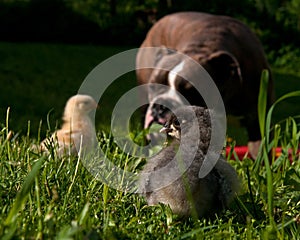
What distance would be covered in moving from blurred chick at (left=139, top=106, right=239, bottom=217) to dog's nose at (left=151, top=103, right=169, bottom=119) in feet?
5.87

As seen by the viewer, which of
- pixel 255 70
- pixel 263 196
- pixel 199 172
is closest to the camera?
pixel 199 172

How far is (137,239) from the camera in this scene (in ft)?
5.24

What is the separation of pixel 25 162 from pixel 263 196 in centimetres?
81

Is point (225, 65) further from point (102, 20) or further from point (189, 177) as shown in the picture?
point (102, 20)

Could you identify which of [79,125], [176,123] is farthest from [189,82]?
[176,123]

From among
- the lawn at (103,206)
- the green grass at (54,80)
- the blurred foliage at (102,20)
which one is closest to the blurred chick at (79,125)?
the lawn at (103,206)

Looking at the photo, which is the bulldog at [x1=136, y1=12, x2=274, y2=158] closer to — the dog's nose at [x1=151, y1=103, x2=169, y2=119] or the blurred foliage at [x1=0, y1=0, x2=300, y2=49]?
the dog's nose at [x1=151, y1=103, x2=169, y2=119]

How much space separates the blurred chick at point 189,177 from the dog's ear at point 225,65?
228 cm

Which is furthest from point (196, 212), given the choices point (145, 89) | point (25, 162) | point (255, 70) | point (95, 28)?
point (95, 28)

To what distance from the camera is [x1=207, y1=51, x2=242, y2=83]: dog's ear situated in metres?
4.33

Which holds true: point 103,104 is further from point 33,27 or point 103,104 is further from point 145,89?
point 33,27

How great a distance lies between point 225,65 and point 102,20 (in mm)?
7928

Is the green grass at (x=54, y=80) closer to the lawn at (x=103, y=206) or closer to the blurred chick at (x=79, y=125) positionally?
the blurred chick at (x=79, y=125)

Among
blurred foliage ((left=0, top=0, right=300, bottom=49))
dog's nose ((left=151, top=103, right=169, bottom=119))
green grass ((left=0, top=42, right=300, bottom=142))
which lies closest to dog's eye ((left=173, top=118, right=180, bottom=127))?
dog's nose ((left=151, top=103, right=169, bottom=119))
